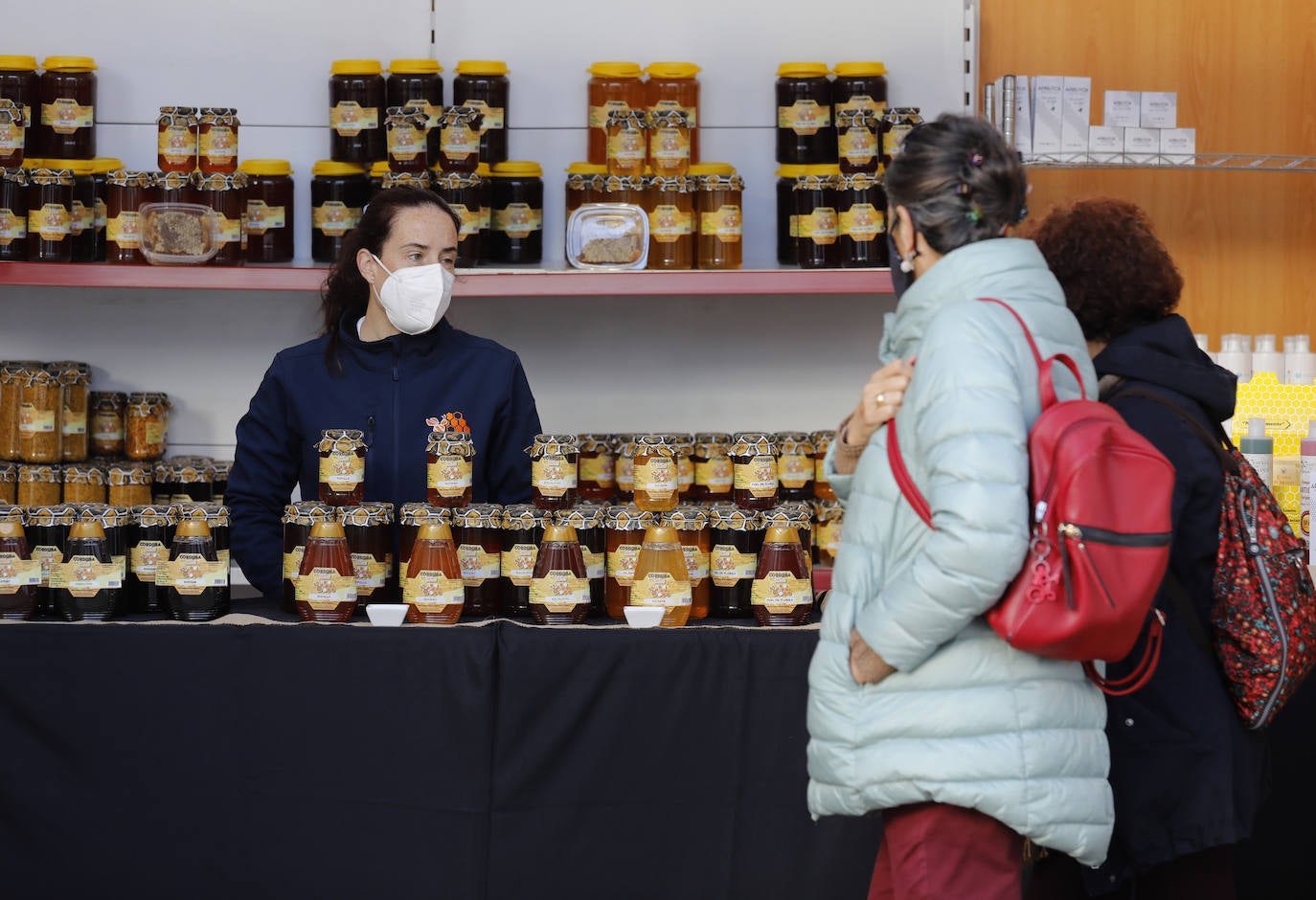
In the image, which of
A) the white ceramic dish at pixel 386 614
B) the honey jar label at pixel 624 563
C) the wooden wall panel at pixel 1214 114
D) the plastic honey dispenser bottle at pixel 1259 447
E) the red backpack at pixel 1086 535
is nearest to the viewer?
the red backpack at pixel 1086 535

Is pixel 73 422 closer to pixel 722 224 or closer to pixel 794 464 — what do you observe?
pixel 722 224

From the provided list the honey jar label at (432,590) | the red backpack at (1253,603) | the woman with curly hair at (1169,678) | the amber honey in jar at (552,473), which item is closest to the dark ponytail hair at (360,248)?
the amber honey in jar at (552,473)

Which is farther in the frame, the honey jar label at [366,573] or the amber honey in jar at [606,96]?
the amber honey in jar at [606,96]

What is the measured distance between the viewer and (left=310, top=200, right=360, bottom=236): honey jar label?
354 centimetres

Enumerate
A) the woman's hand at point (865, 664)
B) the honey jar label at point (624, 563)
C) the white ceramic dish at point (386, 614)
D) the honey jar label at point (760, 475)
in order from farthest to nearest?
the honey jar label at point (760, 475) → the honey jar label at point (624, 563) → the white ceramic dish at point (386, 614) → the woman's hand at point (865, 664)

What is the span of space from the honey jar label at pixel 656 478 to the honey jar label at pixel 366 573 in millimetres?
487

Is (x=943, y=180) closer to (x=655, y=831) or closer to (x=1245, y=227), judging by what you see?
(x=655, y=831)

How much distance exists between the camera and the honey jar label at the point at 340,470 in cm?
249

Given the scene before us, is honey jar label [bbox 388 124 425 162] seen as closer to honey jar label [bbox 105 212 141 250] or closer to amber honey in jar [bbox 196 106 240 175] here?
amber honey in jar [bbox 196 106 240 175]

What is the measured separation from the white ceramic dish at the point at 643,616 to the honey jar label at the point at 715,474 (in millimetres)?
838

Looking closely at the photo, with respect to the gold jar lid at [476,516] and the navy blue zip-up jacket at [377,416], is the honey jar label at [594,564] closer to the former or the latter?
the gold jar lid at [476,516]

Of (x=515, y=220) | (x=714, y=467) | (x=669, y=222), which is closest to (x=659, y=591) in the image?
(x=714, y=467)

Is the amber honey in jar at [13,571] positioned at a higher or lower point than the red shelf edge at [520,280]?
lower

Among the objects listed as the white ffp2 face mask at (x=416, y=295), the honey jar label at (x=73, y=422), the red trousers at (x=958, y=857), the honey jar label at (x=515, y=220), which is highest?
the honey jar label at (x=515, y=220)
